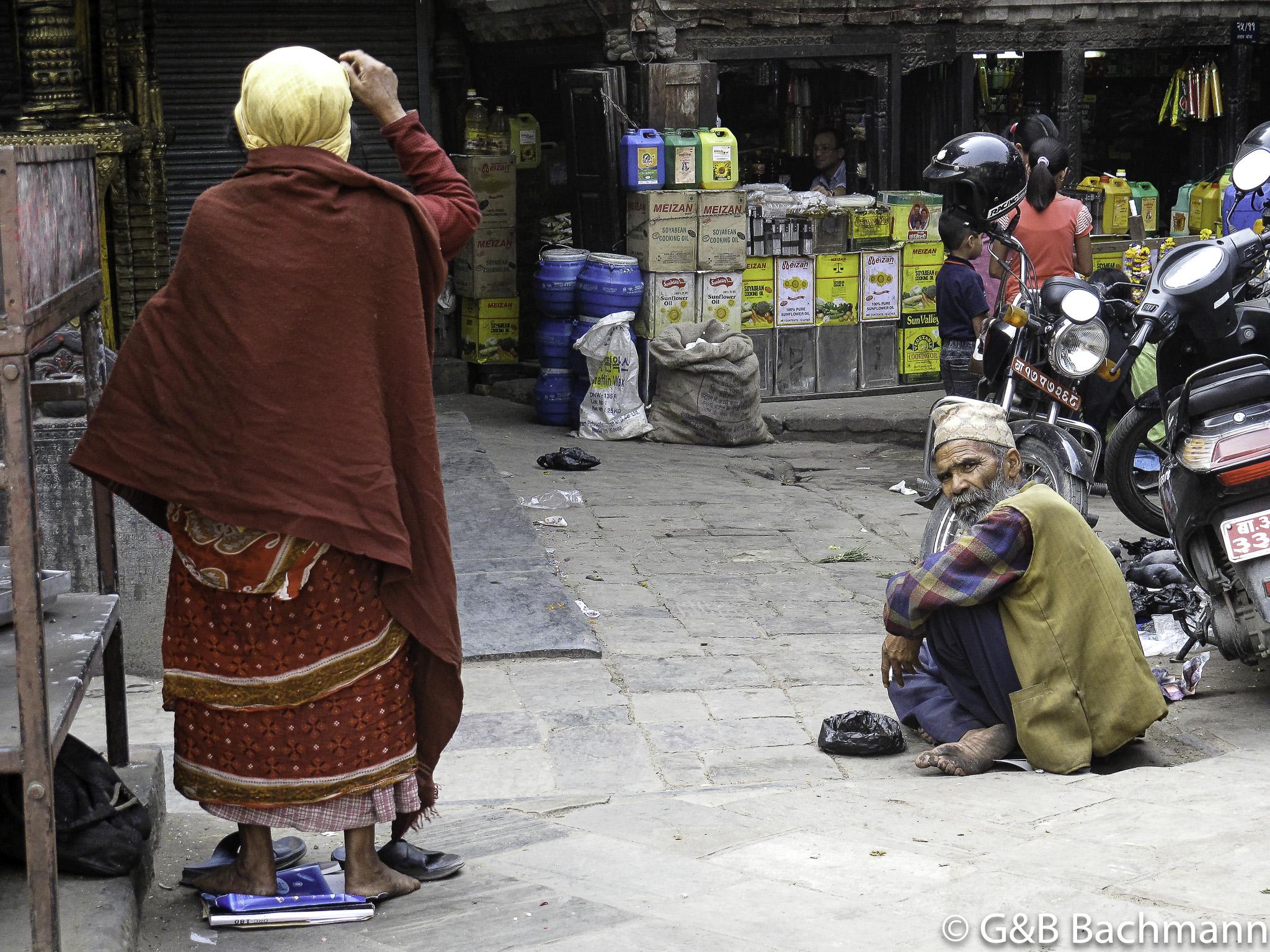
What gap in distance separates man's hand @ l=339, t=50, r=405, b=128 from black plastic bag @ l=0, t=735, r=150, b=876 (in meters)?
1.44

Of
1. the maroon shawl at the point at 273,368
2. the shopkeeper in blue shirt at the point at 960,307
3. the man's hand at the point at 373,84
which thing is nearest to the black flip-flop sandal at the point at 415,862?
the maroon shawl at the point at 273,368

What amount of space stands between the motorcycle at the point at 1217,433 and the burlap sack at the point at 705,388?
Answer: 4.19 meters

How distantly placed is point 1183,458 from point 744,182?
7.77 meters

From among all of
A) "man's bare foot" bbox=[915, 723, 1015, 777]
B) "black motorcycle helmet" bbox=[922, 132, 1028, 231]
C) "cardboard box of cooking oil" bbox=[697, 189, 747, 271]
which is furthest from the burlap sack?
"man's bare foot" bbox=[915, 723, 1015, 777]

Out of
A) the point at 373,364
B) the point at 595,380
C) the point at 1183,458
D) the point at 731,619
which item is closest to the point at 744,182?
the point at 595,380

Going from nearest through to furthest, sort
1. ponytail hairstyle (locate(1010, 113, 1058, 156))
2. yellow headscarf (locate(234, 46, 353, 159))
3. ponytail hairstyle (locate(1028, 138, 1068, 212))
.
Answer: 1. yellow headscarf (locate(234, 46, 353, 159))
2. ponytail hairstyle (locate(1028, 138, 1068, 212))
3. ponytail hairstyle (locate(1010, 113, 1058, 156))

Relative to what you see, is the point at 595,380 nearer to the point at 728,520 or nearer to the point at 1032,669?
the point at 728,520

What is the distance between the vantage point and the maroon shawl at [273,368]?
8.94ft

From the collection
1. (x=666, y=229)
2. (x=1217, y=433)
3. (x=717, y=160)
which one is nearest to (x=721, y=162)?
(x=717, y=160)

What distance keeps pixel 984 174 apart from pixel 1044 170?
1360 millimetres

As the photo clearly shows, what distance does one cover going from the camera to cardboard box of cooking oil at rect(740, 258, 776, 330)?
10.1 metres

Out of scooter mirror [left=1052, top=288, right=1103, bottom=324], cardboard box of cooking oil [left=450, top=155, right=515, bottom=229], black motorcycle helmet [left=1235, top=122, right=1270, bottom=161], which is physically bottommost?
scooter mirror [left=1052, top=288, right=1103, bottom=324]

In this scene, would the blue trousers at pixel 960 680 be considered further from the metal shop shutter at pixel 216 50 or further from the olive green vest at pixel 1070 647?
the metal shop shutter at pixel 216 50

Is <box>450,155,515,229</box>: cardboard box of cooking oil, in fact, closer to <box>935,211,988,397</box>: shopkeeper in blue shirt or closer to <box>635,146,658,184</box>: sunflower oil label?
<box>635,146,658,184</box>: sunflower oil label
